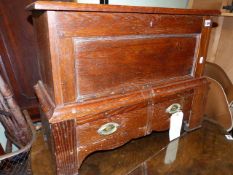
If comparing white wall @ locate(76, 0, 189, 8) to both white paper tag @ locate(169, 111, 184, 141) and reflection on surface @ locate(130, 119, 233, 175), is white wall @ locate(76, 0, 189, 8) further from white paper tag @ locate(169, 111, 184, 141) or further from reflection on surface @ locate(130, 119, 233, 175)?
reflection on surface @ locate(130, 119, 233, 175)

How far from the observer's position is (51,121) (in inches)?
21.7

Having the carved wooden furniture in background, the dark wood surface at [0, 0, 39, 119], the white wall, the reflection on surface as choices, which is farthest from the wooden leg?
the white wall

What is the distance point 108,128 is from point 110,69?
21 centimetres

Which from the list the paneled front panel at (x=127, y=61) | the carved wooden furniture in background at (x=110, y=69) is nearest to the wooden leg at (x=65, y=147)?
the carved wooden furniture in background at (x=110, y=69)

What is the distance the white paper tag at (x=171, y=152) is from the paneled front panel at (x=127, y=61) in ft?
0.99

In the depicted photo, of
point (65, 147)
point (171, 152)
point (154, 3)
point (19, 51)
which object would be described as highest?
point (154, 3)

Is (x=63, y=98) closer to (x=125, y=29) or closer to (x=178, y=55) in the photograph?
(x=125, y=29)

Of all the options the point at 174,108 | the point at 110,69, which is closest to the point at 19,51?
the point at 110,69

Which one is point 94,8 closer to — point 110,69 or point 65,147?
point 110,69

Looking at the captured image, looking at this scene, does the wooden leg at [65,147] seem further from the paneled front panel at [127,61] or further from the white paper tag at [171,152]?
the white paper tag at [171,152]

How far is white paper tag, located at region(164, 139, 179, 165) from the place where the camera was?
778 millimetres

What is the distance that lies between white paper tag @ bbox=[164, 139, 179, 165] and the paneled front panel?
0.99 feet

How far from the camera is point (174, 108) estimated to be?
82 cm

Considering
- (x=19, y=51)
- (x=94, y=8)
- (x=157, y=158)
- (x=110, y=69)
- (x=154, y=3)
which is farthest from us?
(x=154, y=3)
